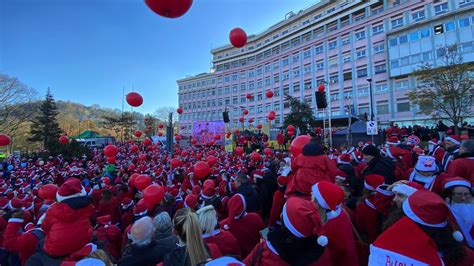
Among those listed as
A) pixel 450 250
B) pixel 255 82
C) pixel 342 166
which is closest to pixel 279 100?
pixel 255 82

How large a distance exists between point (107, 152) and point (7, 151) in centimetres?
4626

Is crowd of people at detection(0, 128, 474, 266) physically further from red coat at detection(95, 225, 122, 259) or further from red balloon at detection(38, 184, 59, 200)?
red balloon at detection(38, 184, 59, 200)

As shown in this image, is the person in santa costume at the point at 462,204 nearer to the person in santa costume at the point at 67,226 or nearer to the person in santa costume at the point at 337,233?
the person in santa costume at the point at 337,233

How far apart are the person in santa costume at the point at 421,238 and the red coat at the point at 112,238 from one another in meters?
3.75

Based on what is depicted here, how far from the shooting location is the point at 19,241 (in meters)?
3.40

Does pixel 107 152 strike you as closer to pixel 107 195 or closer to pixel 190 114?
pixel 107 195

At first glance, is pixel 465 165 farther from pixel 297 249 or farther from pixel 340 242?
pixel 297 249

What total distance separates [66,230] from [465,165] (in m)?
4.88

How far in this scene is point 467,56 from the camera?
31.8m

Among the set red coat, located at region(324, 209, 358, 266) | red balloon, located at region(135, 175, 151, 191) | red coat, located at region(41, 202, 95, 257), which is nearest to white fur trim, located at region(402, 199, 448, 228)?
red coat, located at region(324, 209, 358, 266)

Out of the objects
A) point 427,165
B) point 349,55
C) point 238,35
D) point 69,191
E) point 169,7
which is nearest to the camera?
point 69,191

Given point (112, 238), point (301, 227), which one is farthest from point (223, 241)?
point (112, 238)

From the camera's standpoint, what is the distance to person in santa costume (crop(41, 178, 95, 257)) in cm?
249

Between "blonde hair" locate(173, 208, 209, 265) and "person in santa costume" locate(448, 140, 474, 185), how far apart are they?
11.5ft
